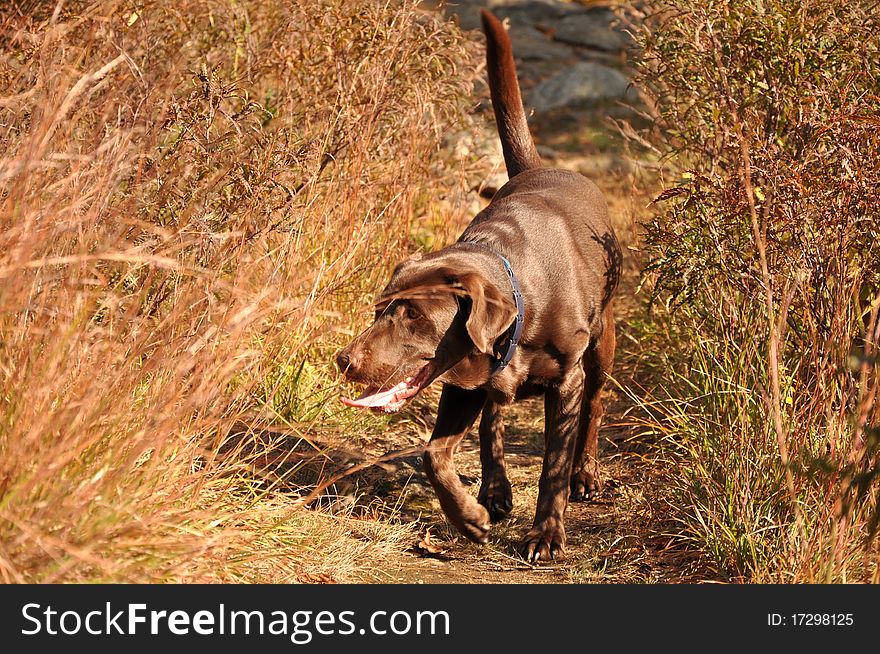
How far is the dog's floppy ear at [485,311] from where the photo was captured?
399 centimetres

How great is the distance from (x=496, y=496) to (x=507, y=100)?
195cm

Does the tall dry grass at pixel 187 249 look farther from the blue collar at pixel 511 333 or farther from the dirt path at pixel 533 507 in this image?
the blue collar at pixel 511 333

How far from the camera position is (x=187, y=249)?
4.19 m

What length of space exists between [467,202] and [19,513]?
4.44m

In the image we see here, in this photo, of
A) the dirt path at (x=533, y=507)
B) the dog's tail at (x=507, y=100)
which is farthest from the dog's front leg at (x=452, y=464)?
the dog's tail at (x=507, y=100)

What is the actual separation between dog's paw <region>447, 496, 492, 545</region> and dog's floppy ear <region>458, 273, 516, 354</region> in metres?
0.67

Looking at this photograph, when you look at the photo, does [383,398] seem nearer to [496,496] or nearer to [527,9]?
[496,496]

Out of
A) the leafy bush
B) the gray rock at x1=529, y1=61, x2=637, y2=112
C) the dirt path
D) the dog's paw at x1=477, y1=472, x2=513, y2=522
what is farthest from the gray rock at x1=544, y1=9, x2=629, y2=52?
the dog's paw at x1=477, y1=472, x2=513, y2=522

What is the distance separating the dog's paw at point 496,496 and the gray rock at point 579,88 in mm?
9156

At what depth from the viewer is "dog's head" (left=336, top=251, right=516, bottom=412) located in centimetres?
409


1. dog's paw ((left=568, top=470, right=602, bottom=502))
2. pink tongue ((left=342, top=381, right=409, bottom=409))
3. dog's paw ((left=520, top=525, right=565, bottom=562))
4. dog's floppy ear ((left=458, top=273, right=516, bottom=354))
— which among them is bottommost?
dog's paw ((left=568, top=470, right=602, bottom=502))

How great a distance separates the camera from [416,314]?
4133 mm

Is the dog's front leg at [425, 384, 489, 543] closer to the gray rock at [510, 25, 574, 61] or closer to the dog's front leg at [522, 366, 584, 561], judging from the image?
the dog's front leg at [522, 366, 584, 561]

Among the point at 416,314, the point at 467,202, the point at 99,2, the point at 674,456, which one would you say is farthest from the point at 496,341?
the point at 467,202
